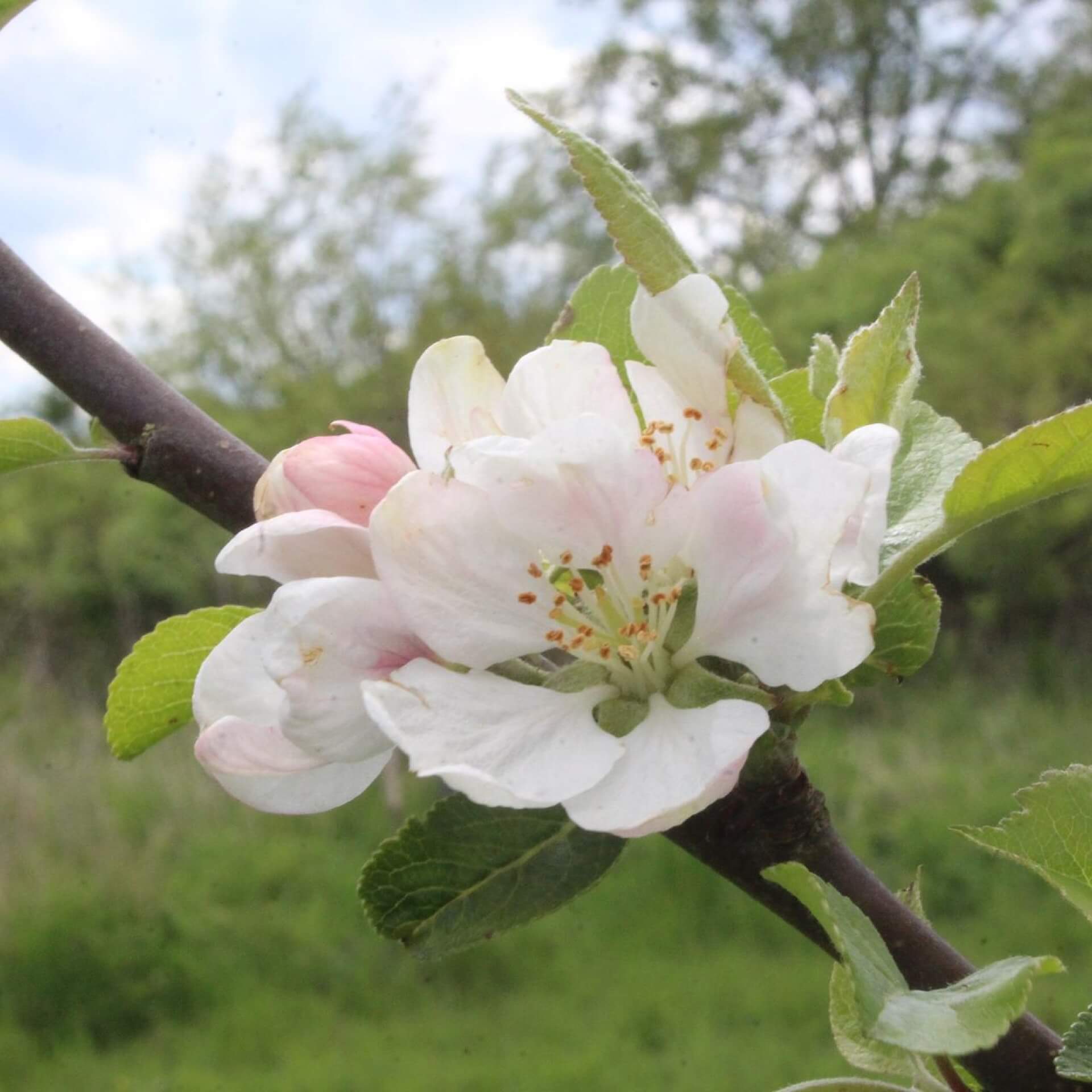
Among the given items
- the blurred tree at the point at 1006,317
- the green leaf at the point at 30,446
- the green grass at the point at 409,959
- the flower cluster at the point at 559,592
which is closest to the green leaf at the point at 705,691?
the flower cluster at the point at 559,592

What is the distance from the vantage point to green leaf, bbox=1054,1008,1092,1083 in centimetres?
39

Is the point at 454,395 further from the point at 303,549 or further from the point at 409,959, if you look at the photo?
the point at 409,959

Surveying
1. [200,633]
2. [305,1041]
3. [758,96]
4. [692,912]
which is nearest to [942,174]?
[758,96]

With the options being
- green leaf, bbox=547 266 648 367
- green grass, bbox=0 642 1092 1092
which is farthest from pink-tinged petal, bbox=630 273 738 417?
green grass, bbox=0 642 1092 1092

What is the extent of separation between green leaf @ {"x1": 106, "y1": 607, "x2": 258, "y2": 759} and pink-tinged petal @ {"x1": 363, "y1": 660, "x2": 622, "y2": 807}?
0.55ft

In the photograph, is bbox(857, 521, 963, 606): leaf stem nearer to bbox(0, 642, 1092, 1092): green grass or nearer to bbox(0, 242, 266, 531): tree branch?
bbox(0, 242, 266, 531): tree branch

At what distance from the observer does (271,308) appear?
5.94 m

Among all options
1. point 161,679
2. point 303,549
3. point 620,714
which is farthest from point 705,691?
point 161,679

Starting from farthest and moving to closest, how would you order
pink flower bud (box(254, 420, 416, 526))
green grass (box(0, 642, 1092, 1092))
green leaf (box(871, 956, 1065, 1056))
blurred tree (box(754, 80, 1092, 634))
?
blurred tree (box(754, 80, 1092, 634))
green grass (box(0, 642, 1092, 1092))
pink flower bud (box(254, 420, 416, 526))
green leaf (box(871, 956, 1065, 1056))

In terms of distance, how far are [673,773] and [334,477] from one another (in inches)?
5.7

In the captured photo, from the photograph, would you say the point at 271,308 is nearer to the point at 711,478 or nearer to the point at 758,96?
the point at 758,96

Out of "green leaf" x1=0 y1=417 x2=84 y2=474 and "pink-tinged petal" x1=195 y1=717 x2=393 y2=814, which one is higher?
"green leaf" x1=0 y1=417 x2=84 y2=474

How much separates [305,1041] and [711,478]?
3.70 meters

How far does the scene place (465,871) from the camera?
1.34 ft
